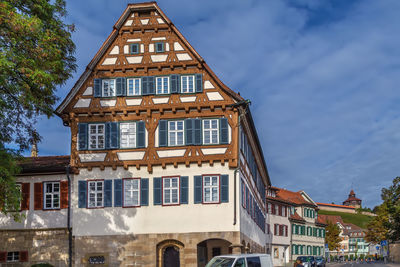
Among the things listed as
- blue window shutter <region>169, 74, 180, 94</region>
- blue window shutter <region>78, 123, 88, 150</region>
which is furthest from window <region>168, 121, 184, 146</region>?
blue window shutter <region>78, 123, 88, 150</region>

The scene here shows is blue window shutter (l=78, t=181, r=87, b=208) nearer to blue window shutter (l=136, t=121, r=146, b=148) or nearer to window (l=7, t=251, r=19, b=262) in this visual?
blue window shutter (l=136, t=121, r=146, b=148)

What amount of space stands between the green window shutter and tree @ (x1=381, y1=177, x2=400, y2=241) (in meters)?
40.0

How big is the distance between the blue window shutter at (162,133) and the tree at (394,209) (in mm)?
38251

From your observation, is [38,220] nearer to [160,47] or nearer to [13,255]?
[13,255]

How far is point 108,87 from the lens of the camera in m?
31.3

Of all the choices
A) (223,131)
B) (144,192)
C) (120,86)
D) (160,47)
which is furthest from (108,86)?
(223,131)

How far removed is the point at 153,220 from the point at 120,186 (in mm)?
2784

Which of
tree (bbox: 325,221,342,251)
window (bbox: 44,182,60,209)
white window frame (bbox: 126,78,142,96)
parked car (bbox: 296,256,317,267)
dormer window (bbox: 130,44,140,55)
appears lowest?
tree (bbox: 325,221,342,251)

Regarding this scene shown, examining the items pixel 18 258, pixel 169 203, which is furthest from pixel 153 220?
pixel 18 258

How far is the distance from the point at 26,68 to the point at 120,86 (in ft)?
32.0

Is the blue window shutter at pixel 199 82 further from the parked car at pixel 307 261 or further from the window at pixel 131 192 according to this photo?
the parked car at pixel 307 261

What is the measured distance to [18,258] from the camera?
30.3m

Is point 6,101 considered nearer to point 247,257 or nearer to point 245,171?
point 247,257

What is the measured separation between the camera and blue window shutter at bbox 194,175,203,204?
95.8 feet
